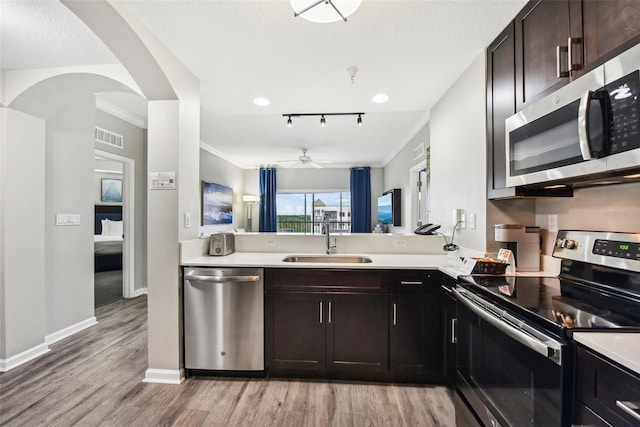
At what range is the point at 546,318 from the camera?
99 centimetres

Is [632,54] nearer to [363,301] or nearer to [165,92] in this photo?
[363,301]

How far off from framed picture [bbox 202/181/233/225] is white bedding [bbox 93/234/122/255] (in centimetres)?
224

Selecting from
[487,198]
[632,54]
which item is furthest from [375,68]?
[632,54]

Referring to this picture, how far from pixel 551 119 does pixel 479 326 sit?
3.45 ft

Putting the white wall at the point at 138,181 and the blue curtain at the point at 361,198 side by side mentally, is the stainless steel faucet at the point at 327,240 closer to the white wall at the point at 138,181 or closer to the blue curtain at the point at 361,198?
the white wall at the point at 138,181

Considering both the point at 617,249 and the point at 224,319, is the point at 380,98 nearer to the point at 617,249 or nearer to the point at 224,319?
the point at 617,249

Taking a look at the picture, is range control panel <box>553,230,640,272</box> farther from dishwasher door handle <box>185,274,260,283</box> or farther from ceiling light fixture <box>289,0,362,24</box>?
dishwasher door handle <box>185,274,260,283</box>

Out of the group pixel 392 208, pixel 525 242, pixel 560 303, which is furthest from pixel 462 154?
pixel 392 208

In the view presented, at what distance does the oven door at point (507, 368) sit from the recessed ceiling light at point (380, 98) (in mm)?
1987

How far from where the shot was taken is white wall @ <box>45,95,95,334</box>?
9.12ft

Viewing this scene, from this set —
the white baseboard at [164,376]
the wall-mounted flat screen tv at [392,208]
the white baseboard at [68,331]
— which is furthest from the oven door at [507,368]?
the wall-mounted flat screen tv at [392,208]

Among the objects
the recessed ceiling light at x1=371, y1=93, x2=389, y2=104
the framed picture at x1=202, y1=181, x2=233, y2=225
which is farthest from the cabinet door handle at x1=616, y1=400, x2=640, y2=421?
the framed picture at x1=202, y1=181, x2=233, y2=225

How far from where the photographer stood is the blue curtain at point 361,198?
25.3 feet

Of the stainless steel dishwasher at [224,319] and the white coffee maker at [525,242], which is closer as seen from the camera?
the white coffee maker at [525,242]
